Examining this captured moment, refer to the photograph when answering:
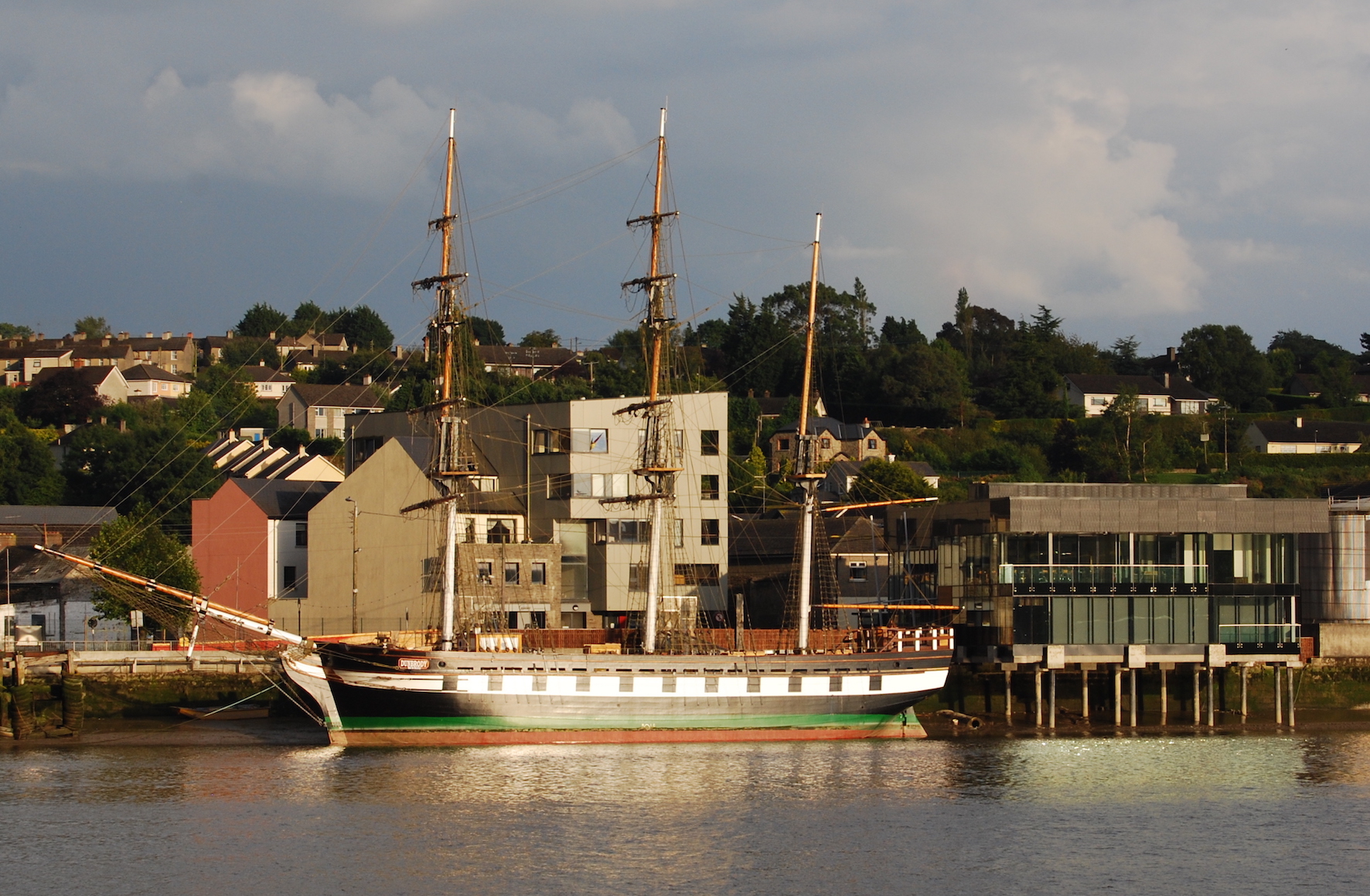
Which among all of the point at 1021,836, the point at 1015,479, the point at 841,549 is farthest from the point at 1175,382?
the point at 1021,836

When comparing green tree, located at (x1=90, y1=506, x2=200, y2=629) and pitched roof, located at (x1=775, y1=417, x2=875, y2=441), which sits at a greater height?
pitched roof, located at (x1=775, y1=417, x2=875, y2=441)

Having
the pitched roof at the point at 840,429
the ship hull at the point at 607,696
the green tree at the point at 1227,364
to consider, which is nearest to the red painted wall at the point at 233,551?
the ship hull at the point at 607,696

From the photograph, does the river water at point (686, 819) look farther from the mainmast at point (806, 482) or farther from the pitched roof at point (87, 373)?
the pitched roof at point (87, 373)

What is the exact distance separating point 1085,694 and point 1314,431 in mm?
77711

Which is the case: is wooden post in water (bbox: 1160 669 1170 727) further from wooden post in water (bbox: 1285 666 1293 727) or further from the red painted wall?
the red painted wall

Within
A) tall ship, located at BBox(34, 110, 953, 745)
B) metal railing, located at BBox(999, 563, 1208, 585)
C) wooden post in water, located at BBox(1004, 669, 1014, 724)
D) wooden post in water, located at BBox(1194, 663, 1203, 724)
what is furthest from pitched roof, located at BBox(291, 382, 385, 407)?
wooden post in water, located at BBox(1194, 663, 1203, 724)

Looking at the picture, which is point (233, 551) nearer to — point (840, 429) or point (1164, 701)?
point (1164, 701)

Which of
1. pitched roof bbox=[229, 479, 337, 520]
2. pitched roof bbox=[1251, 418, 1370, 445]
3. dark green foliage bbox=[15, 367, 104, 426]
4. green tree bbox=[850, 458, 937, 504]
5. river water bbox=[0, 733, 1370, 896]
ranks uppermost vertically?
dark green foliage bbox=[15, 367, 104, 426]

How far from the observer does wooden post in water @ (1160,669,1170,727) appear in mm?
60781

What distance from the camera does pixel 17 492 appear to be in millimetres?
118125

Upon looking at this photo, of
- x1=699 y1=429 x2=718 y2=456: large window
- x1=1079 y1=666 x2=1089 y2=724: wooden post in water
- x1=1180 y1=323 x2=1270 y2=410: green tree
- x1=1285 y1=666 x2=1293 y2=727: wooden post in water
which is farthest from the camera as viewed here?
x1=1180 y1=323 x2=1270 y2=410: green tree

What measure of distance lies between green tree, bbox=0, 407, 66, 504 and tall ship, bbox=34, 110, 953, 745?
204 feet

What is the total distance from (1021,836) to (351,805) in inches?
685

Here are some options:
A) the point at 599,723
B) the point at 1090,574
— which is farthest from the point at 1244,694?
the point at 599,723
